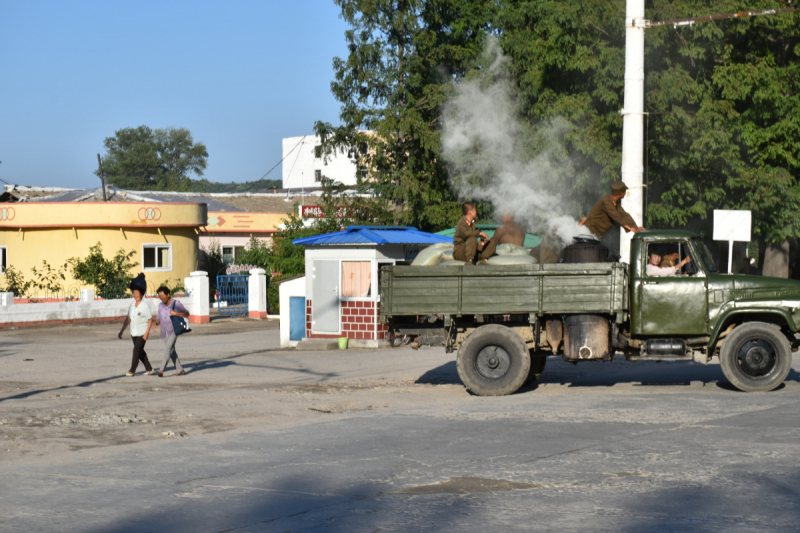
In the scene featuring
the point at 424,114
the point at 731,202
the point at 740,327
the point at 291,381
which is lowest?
the point at 291,381

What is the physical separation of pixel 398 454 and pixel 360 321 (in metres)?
11.7

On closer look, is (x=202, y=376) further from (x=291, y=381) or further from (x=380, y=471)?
(x=380, y=471)

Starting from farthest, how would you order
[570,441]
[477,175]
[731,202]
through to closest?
[477,175] < [731,202] < [570,441]

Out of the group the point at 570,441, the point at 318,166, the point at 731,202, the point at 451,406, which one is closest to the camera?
the point at 570,441

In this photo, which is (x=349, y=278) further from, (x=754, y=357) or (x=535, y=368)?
(x=754, y=357)

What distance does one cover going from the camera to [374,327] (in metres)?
20.2

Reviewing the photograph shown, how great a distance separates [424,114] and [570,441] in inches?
903

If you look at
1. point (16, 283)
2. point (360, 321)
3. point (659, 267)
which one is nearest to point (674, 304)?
point (659, 267)

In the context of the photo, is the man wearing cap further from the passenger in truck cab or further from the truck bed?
the truck bed

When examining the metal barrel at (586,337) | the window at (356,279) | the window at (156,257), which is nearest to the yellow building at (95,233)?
the window at (156,257)

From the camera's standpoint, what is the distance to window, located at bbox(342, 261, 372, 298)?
66.7 feet

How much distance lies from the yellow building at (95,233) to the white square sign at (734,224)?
835 inches

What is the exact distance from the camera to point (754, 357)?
12.2 meters

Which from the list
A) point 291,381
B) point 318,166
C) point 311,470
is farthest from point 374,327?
point 318,166
